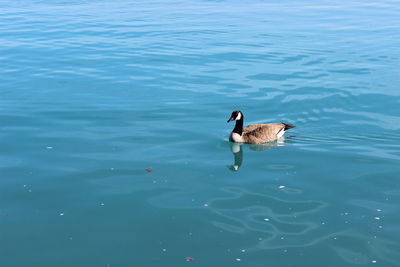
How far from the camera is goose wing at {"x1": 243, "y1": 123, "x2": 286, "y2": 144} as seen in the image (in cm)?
1986

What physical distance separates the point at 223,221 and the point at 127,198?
2.85 m

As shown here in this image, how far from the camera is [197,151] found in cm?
1933

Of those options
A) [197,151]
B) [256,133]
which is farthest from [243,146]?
[197,151]

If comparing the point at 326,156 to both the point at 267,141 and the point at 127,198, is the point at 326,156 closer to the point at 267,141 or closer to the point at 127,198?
the point at 267,141

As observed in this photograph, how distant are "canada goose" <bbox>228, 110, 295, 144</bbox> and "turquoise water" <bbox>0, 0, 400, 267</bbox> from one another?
37 centimetres

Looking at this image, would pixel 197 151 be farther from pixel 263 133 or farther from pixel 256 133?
pixel 263 133

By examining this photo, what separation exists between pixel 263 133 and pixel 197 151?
7.73 feet

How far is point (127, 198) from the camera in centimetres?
1571

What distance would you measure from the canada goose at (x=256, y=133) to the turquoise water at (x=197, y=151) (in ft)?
1.21

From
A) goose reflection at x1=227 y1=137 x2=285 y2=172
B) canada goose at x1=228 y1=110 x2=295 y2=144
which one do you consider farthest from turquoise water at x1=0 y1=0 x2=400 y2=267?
canada goose at x1=228 y1=110 x2=295 y2=144

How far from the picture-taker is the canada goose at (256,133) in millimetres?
19891

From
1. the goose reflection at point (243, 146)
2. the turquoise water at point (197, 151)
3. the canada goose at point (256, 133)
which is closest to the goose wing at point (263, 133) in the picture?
the canada goose at point (256, 133)

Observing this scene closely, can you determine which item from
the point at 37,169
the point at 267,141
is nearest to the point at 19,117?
the point at 37,169

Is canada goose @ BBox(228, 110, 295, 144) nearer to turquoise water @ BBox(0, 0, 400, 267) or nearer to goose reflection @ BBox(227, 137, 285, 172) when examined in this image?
goose reflection @ BBox(227, 137, 285, 172)
